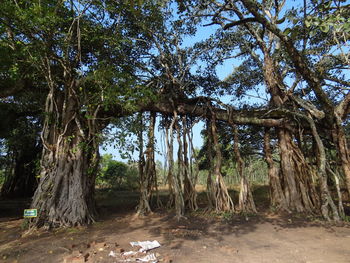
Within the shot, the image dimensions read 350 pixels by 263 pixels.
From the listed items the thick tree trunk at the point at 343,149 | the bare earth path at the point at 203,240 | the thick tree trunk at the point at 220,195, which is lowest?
the bare earth path at the point at 203,240

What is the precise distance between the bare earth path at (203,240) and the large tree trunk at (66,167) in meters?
0.46

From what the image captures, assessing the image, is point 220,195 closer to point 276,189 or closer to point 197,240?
point 276,189

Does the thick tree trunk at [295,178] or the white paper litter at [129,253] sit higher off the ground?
the thick tree trunk at [295,178]

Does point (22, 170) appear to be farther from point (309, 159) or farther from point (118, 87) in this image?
point (309, 159)

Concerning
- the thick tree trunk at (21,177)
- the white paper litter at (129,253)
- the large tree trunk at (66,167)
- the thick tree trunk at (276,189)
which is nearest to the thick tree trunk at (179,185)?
the large tree trunk at (66,167)

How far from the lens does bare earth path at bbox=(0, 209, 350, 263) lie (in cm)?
289

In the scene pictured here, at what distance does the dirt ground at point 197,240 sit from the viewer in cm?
288

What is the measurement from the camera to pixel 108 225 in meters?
4.75

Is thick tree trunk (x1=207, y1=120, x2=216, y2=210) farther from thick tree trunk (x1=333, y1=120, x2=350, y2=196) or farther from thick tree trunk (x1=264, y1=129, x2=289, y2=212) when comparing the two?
thick tree trunk (x1=333, y1=120, x2=350, y2=196)

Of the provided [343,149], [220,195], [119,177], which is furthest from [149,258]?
[119,177]

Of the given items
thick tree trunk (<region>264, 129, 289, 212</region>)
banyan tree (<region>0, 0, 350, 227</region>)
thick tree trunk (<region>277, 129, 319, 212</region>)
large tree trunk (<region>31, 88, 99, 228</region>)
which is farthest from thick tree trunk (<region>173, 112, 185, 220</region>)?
thick tree trunk (<region>277, 129, 319, 212</region>)

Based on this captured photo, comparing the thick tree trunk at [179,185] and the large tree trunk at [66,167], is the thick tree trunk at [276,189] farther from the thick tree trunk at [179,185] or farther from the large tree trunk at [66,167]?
the large tree trunk at [66,167]

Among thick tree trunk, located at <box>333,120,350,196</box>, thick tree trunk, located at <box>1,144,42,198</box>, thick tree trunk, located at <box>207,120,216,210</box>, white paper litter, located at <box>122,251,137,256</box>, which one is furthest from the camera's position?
thick tree trunk, located at <box>1,144,42,198</box>

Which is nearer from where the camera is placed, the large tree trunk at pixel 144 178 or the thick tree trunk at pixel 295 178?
the thick tree trunk at pixel 295 178
